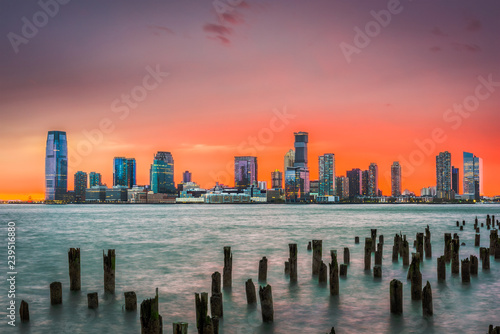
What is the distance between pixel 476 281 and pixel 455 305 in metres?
5.02

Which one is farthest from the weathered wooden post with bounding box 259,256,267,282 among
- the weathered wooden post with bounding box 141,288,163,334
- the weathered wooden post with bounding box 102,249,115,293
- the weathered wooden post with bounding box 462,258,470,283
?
the weathered wooden post with bounding box 141,288,163,334

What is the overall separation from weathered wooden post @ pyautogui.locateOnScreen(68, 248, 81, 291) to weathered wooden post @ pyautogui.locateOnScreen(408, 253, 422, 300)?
43.3 ft

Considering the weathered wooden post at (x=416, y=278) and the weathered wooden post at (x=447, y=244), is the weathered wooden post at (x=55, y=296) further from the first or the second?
the weathered wooden post at (x=447, y=244)

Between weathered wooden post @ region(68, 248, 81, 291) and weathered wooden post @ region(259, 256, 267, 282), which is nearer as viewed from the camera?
weathered wooden post @ region(68, 248, 81, 291)

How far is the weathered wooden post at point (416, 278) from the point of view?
18.0m

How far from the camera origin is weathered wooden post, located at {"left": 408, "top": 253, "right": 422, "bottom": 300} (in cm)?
1802

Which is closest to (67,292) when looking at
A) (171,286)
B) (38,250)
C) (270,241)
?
(171,286)

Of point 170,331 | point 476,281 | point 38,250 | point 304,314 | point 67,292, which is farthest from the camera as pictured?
point 38,250

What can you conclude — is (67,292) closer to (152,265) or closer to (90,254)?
(152,265)

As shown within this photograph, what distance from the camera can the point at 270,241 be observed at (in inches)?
1884

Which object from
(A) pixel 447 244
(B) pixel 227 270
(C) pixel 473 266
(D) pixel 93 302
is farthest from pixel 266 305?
(A) pixel 447 244

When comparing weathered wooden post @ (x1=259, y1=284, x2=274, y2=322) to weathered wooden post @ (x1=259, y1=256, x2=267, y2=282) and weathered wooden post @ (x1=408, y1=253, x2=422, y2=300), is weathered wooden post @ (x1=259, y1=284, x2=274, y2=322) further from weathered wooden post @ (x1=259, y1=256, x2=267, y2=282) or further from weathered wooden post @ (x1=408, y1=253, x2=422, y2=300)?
weathered wooden post @ (x1=259, y1=256, x2=267, y2=282)

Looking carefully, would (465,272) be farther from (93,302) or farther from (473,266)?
(93,302)

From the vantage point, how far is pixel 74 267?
20641 millimetres
